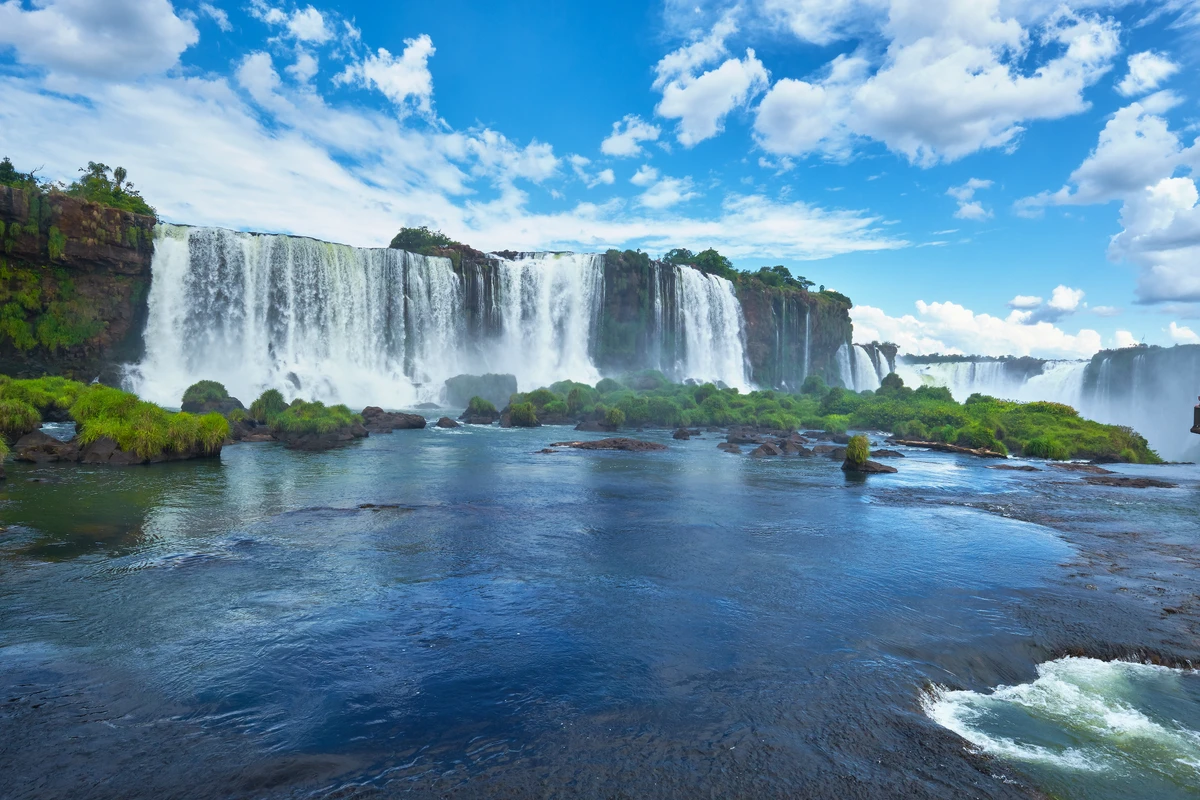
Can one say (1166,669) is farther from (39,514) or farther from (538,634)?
(39,514)

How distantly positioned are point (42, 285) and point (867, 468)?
47.5 m

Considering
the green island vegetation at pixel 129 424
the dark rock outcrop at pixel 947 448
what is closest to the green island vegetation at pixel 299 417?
the green island vegetation at pixel 129 424

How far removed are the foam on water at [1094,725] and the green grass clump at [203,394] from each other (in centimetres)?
3392

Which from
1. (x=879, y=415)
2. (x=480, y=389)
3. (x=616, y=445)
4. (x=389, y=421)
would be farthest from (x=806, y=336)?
(x=389, y=421)

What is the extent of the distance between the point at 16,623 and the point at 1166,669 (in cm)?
1308

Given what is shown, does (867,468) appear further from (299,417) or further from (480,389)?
(480,389)

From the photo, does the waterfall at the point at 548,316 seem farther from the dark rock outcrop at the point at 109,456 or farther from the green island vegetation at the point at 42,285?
the dark rock outcrop at the point at 109,456

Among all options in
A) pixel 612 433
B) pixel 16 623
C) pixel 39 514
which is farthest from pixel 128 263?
pixel 16 623

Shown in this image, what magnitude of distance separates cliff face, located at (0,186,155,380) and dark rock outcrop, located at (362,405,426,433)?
19.4 metres

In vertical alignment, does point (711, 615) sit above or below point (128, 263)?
below

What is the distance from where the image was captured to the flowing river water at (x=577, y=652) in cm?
505

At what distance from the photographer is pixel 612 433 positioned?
118ft

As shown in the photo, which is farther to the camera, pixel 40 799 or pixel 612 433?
pixel 612 433

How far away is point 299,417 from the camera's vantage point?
27562 millimetres
